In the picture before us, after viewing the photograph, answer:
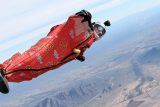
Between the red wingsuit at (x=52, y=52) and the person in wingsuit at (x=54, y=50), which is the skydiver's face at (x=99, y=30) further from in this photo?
the red wingsuit at (x=52, y=52)

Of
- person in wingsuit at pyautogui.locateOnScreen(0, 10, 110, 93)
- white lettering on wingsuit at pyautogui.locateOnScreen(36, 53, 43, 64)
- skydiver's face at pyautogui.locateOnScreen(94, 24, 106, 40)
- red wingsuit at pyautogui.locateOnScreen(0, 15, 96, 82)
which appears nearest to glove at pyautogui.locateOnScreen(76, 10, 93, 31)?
person in wingsuit at pyautogui.locateOnScreen(0, 10, 110, 93)

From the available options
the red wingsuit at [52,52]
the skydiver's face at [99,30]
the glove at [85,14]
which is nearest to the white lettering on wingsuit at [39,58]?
the red wingsuit at [52,52]

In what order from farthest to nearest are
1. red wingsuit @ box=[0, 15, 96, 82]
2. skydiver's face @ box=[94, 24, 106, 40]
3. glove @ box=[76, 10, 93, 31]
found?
skydiver's face @ box=[94, 24, 106, 40], glove @ box=[76, 10, 93, 31], red wingsuit @ box=[0, 15, 96, 82]

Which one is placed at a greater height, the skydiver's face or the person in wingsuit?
the person in wingsuit

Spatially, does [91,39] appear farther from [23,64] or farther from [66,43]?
[23,64]

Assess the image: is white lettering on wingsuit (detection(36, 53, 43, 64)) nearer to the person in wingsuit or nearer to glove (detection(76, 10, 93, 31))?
the person in wingsuit

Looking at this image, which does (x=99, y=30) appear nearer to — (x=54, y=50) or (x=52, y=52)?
(x=54, y=50)

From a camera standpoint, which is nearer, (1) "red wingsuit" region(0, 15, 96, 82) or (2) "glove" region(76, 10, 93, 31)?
(1) "red wingsuit" region(0, 15, 96, 82)

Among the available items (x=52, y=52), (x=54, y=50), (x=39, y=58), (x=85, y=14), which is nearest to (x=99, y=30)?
(x=85, y=14)
